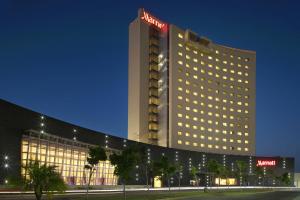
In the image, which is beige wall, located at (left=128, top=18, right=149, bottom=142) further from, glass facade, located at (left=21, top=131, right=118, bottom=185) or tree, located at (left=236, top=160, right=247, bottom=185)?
glass facade, located at (left=21, top=131, right=118, bottom=185)

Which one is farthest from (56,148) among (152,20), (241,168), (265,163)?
(265,163)

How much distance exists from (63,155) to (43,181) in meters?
52.1

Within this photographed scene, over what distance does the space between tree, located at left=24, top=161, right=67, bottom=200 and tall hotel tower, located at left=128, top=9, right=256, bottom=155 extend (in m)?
132

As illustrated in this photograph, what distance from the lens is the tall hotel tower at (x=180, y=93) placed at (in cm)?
16838

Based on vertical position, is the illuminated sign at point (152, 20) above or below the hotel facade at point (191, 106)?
above

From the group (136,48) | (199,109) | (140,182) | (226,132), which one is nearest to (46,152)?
(140,182)

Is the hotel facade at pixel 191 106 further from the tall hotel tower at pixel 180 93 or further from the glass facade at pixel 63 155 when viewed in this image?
the glass facade at pixel 63 155

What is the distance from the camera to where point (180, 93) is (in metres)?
172

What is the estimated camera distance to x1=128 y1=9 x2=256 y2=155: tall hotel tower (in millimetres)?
168375

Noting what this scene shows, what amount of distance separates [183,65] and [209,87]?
18167mm

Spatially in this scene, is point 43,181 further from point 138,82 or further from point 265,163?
point 265,163

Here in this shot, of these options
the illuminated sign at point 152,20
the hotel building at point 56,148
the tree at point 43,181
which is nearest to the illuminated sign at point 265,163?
the hotel building at point 56,148

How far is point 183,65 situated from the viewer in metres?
176

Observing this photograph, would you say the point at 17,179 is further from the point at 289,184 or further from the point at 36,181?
the point at 289,184
